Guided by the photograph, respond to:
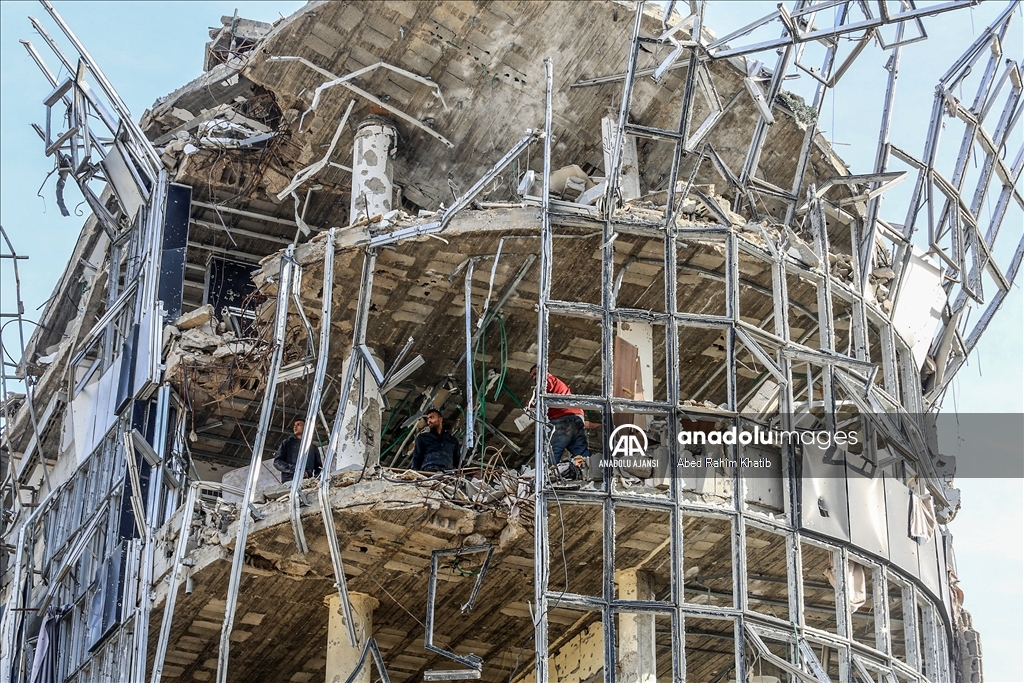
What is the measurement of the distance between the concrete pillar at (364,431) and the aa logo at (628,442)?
3350 mm

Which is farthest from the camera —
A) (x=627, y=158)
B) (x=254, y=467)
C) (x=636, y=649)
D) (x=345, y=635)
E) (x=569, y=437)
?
(x=627, y=158)

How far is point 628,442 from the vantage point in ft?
64.3

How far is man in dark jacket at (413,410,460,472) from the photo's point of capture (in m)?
20.4

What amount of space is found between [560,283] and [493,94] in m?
4.49

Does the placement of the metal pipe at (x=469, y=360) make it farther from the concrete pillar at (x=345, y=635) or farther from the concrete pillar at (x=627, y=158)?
the concrete pillar at (x=627, y=158)

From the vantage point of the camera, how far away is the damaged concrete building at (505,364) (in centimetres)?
1967

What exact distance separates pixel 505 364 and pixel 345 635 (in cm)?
425

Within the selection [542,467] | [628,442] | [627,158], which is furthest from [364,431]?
[627,158]

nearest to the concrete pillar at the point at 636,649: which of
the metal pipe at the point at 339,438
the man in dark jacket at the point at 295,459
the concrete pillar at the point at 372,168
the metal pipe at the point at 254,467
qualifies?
the metal pipe at the point at 339,438

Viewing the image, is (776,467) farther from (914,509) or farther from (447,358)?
(447,358)

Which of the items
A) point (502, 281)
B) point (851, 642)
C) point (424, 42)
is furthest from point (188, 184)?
point (851, 642)

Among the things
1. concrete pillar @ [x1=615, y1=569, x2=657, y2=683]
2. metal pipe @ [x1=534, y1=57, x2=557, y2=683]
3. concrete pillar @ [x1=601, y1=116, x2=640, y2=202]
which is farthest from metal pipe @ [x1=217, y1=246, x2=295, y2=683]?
concrete pillar @ [x1=601, y1=116, x2=640, y2=202]

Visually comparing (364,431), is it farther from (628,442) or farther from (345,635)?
(628,442)

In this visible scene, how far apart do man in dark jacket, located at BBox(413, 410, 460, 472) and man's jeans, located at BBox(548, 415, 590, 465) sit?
1.60 m
